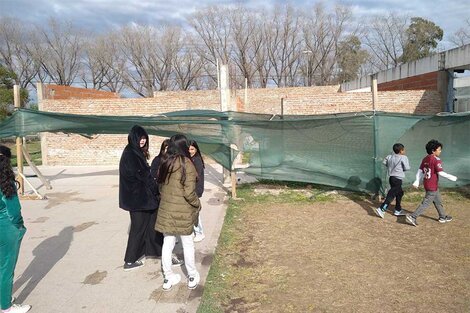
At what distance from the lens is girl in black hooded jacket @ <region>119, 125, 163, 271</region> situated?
12.2 ft

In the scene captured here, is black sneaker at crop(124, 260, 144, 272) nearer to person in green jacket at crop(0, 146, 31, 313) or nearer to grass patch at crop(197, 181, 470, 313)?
grass patch at crop(197, 181, 470, 313)

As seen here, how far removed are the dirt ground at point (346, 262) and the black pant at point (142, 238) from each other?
2.81 feet

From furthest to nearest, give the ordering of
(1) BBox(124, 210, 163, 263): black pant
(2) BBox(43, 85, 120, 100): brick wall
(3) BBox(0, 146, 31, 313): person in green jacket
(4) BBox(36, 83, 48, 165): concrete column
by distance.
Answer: (2) BBox(43, 85, 120, 100): brick wall → (4) BBox(36, 83, 48, 165): concrete column → (1) BBox(124, 210, 163, 263): black pant → (3) BBox(0, 146, 31, 313): person in green jacket

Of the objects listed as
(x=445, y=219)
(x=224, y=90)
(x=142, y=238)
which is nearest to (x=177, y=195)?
(x=142, y=238)

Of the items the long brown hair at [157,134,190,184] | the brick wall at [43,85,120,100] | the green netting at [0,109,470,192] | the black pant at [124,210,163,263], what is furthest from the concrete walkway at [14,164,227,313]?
the brick wall at [43,85,120,100]

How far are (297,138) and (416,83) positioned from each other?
363 inches

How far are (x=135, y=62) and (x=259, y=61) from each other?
13759 millimetres

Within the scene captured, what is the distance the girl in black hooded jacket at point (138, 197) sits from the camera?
146 inches

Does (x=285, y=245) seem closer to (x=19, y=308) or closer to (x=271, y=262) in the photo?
(x=271, y=262)

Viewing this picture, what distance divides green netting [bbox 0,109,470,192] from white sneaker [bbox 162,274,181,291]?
379 cm

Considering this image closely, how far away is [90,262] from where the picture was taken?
14.1 ft

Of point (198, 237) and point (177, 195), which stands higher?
point (177, 195)

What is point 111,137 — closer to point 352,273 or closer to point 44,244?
point 44,244

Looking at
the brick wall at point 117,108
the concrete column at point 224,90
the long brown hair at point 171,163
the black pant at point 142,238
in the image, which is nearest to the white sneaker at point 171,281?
the black pant at point 142,238
